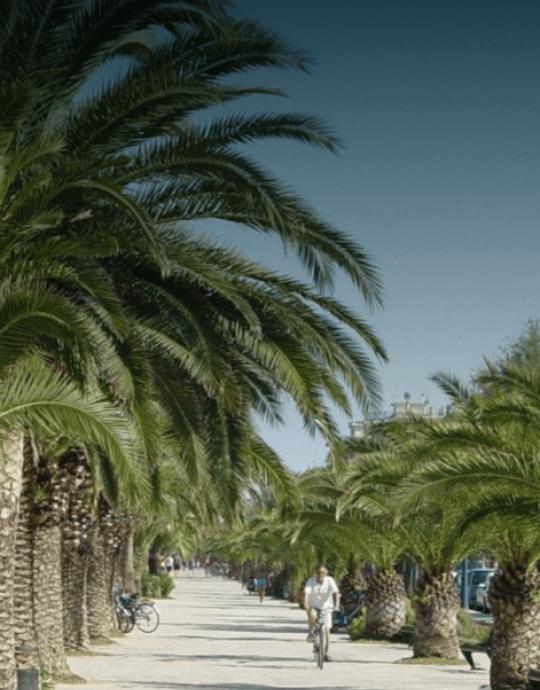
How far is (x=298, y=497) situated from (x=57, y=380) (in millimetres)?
5567

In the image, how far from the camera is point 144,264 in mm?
15102

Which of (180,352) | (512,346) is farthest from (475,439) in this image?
(512,346)

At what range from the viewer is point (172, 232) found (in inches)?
605

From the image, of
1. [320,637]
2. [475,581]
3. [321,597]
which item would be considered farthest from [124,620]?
[475,581]

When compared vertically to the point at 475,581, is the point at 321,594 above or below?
below

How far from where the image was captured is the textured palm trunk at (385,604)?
33406mm

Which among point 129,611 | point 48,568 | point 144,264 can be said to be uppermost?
point 144,264

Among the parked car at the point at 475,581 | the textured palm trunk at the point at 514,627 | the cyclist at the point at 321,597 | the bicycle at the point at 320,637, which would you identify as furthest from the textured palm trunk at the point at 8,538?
the parked car at the point at 475,581

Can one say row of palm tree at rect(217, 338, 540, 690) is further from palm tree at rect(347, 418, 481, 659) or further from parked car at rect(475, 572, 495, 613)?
parked car at rect(475, 572, 495, 613)

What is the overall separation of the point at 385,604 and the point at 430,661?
7715mm

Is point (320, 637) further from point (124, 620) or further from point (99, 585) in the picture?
point (124, 620)

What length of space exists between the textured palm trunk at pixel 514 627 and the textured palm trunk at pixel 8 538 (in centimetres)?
744

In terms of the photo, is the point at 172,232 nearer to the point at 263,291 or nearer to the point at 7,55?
the point at 263,291

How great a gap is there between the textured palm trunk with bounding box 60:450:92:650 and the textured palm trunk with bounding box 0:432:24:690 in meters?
5.49
